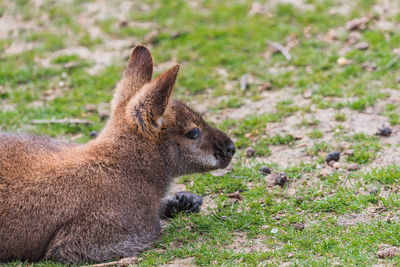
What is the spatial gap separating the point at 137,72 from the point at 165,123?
2.96ft

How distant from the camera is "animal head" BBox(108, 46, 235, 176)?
19.5 feet

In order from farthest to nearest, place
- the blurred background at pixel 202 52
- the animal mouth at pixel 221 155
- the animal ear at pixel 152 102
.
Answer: the blurred background at pixel 202 52 → the animal mouth at pixel 221 155 → the animal ear at pixel 152 102

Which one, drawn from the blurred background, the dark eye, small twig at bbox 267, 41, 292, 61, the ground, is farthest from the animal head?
small twig at bbox 267, 41, 292, 61

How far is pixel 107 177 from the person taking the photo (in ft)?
19.3

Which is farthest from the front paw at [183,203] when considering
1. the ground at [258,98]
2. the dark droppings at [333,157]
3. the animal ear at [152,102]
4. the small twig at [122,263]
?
the dark droppings at [333,157]

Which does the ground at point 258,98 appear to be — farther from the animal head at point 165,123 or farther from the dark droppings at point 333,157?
the animal head at point 165,123

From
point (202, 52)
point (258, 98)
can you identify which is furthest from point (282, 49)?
point (258, 98)

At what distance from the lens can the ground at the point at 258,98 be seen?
19.5 ft

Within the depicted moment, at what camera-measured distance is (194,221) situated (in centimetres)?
648

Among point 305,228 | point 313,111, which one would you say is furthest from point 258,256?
point 313,111

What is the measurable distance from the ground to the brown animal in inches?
17.8

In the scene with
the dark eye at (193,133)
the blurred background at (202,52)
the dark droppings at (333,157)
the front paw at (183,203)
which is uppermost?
the dark eye at (193,133)

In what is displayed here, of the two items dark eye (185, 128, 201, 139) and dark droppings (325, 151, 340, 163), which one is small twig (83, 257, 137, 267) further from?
dark droppings (325, 151, 340, 163)

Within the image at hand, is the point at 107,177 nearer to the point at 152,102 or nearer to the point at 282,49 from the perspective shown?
the point at 152,102
